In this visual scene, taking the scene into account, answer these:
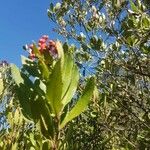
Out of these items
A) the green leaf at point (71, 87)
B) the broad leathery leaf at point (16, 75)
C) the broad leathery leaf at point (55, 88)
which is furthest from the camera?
the broad leathery leaf at point (16, 75)

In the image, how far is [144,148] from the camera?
3.38 m

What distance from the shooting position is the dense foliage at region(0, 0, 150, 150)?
1.89m

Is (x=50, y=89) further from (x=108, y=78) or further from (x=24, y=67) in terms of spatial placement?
(x=108, y=78)

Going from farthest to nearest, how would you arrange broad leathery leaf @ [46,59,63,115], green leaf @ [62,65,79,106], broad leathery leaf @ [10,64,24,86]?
broad leathery leaf @ [10,64,24,86] → green leaf @ [62,65,79,106] → broad leathery leaf @ [46,59,63,115]

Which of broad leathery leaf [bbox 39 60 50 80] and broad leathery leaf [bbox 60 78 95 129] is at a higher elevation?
broad leathery leaf [bbox 39 60 50 80]

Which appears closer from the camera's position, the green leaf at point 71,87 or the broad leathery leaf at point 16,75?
the green leaf at point 71,87

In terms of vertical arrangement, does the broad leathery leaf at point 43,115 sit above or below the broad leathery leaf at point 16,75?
below

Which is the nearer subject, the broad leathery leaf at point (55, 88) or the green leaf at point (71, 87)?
the broad leathery leaf at point (55, 88)

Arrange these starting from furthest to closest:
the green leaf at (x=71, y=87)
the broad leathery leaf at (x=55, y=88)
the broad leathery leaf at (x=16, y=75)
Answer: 1. the broad leathery leaf at (x=16, y=75)
2. the green leaf at (x=71, y=87)
3. the broad leathery leaf at (x=55, y=88)

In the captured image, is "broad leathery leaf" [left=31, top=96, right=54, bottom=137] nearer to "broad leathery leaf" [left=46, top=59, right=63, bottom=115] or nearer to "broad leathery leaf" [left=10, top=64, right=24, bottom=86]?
"broad leathery leaf" [left=46, top=59, right=63, bottom=115]

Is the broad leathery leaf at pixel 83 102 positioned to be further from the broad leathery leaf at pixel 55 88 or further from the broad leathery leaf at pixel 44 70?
the broad leathery leaf at pixel 44 70

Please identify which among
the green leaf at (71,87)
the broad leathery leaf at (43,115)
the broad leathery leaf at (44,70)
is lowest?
the broad leathery leaf at (43,115)

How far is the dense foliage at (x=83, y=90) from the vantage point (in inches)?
74.4

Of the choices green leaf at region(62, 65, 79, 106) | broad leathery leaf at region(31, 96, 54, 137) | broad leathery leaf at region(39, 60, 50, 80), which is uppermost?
broad leathery leaf at region(39, 60, 50, 80)
